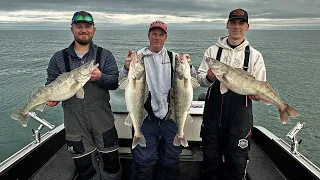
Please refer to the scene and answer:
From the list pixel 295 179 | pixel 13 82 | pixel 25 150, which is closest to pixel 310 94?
pixel 295 179

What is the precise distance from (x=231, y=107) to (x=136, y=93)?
57.6 inches

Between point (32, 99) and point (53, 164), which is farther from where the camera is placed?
point (53, 164)

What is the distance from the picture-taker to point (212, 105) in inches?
170

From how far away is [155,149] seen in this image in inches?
169

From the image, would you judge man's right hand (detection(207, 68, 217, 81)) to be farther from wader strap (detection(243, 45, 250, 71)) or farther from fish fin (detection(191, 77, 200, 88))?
wader strap (detection(243, 45, 250, 71))

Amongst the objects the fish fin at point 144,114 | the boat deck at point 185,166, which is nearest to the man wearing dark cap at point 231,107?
the boat deck at point 185,166

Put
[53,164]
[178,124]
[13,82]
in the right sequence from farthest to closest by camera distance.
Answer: [13,82], [53,164], [178,124]

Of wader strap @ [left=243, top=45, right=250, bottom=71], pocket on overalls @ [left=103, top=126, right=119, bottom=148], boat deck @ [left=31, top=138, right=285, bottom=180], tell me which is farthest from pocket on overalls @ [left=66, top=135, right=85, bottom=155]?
wader strap @ [left=243, top=45, right=250, bottom=71]

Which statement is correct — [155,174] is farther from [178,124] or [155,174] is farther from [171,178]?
[178,124]

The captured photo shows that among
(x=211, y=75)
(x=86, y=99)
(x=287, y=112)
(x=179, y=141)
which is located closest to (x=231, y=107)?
(x=211, y=75)

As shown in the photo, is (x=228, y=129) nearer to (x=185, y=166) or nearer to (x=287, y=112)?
(x=287, y=112)

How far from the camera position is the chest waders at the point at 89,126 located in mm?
4090

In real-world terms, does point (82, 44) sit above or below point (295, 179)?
above

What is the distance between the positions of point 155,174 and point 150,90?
1.48m
